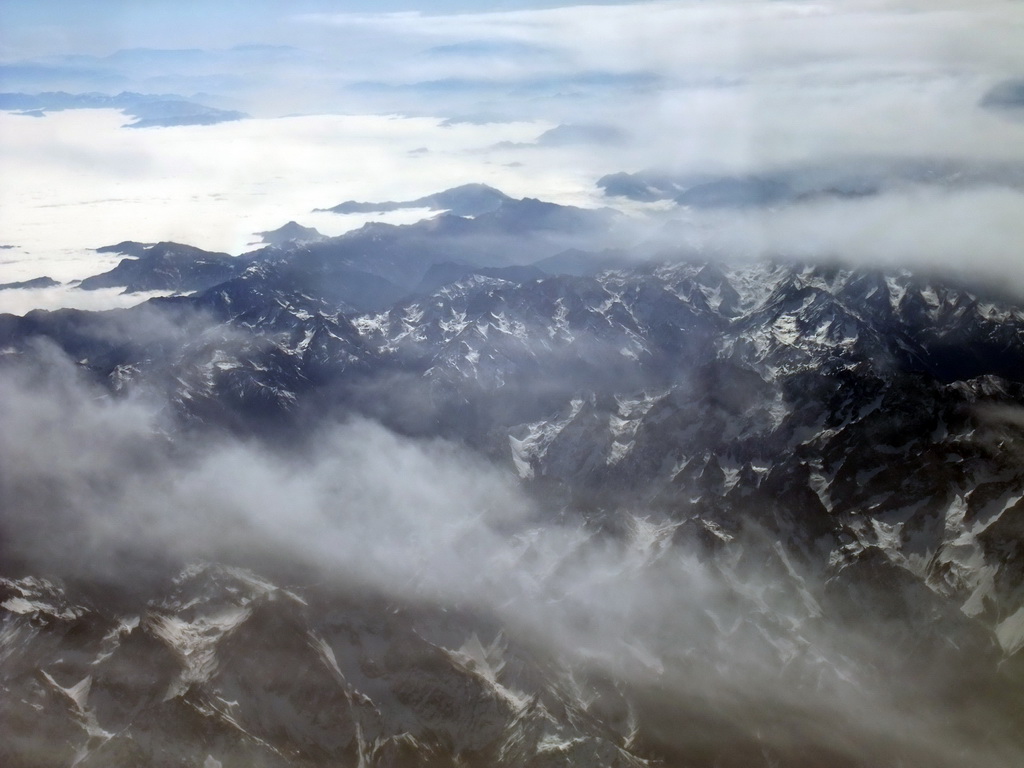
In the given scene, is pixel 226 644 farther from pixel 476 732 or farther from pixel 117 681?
pixel 476 732

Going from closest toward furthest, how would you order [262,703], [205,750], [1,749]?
1. [1,749]
2. [205,750]
3. [262,703]

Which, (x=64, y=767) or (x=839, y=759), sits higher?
(x=64, y=767)

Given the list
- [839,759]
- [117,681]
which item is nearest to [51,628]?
[117,681]

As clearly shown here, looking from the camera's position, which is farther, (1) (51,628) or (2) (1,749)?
(1) (51,628)

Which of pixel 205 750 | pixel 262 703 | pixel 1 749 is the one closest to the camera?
pixel 1 749

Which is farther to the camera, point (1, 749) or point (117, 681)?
point (117, 681)

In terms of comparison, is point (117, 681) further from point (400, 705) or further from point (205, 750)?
→ point (400, 705)

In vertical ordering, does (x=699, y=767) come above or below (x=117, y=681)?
below

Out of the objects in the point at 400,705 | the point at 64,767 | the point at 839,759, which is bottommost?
the point at 839,759

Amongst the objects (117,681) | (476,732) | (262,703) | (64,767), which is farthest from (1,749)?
(476,732)
